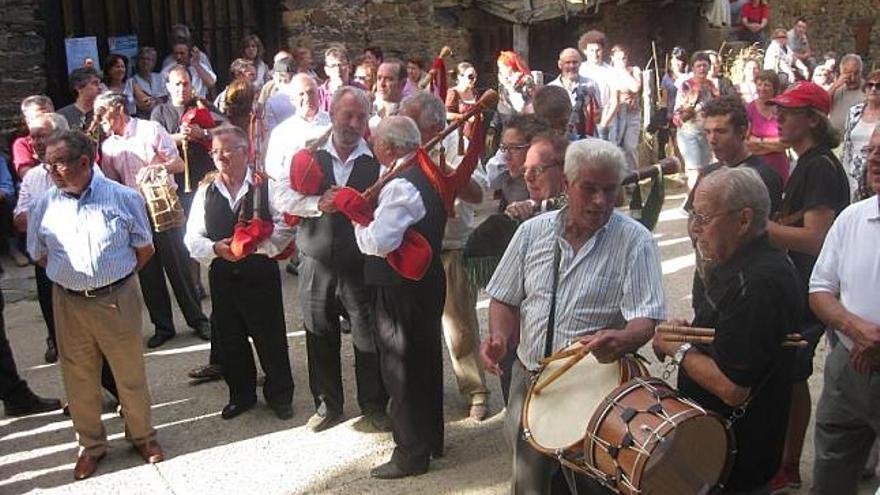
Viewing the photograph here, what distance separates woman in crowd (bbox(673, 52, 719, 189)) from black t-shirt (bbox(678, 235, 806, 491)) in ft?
16.8

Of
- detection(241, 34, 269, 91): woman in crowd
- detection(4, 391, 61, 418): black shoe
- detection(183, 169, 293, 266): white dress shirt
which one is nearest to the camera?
detection(183, 169, 293, 266): white dress shirt

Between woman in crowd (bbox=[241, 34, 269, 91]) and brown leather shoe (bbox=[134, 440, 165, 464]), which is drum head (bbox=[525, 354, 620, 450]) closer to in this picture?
brown leather shoe (bbox=[134, 440, 165, 464])

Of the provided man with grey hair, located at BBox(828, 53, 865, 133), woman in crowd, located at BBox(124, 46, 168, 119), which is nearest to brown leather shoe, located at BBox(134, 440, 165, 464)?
woman in crowd, located at BBox(124, 46, 168, 119)

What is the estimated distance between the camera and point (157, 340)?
23.5ft

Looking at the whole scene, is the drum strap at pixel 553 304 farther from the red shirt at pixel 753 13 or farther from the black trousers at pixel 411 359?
the red shirt at pixel 753 13

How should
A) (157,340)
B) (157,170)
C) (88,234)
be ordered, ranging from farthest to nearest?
(157,340) → (157,170) → (88,234)

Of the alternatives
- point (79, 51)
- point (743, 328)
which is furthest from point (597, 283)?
point (79, 51)

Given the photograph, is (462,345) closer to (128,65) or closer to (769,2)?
(128,65)

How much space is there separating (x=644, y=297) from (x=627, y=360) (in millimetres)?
262

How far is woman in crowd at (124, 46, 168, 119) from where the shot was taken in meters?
9.66

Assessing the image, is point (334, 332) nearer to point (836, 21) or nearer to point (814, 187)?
point (814, 187)

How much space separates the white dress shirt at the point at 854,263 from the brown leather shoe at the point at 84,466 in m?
3.82

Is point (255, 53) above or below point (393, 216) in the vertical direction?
above

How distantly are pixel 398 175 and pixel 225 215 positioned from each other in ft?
4.43
